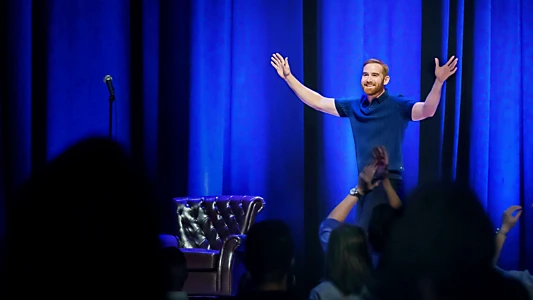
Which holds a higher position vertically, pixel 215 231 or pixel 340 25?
pixel 340 25

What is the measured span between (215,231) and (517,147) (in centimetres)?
217

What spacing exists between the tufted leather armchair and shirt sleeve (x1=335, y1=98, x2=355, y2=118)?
2.60ft

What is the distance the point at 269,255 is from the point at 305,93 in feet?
10.6

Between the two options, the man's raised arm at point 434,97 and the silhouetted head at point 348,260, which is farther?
the man's raised arm at point 434,97

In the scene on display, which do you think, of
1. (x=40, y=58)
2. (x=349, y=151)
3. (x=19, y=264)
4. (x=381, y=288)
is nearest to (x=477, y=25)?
(x=349, y=151)

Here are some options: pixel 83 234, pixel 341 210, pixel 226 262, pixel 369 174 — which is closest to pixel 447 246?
pixel 83 234

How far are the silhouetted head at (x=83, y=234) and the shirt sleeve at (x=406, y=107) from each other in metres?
3.66

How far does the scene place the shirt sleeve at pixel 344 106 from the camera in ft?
15.0

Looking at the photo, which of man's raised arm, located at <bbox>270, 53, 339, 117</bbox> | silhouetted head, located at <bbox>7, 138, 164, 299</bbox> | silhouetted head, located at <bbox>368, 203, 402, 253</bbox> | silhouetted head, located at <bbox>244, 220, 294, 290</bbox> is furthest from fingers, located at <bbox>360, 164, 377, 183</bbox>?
silhouetted head, located at <bbox>7, 138, 164, 299</bbox>

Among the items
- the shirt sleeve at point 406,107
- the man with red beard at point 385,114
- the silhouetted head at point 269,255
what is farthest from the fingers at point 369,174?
the silhouetted head at point 269,255

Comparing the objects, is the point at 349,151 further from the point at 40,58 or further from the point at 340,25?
the point at 40,58

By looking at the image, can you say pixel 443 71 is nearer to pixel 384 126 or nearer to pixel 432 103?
pixel 432 103

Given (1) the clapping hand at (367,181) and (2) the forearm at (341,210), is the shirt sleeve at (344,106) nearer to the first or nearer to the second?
(1) the clapping hand at (367,181)

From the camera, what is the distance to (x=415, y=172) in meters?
4.88
